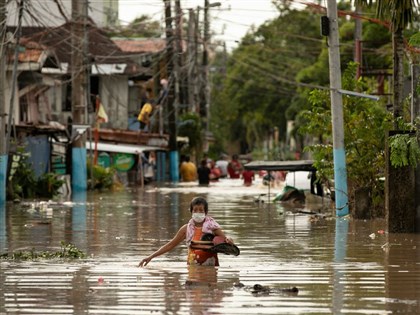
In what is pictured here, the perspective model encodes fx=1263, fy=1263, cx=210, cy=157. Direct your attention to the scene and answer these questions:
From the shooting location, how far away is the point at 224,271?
597 inches

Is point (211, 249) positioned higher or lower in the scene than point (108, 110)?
lower

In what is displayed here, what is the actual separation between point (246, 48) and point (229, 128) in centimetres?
2440

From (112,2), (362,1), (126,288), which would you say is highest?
(112,2)

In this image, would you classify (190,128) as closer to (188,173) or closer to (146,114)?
(188,173)

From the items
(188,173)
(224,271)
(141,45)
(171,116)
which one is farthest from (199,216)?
(141,45)

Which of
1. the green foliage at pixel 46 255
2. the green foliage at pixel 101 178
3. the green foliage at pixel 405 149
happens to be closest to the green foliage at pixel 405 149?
the green foliage at pixel 405 149

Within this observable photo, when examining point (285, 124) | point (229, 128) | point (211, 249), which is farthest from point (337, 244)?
point (229, 128)

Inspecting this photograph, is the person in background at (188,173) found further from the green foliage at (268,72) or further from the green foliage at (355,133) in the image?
the green foliage at (355,133)

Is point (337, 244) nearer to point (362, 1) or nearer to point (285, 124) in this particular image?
point (362, 1)

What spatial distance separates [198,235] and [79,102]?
3341cm

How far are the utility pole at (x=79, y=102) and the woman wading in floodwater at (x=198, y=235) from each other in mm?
32310

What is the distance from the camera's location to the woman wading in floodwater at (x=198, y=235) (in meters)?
15.4

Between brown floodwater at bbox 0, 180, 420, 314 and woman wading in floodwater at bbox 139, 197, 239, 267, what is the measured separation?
0.23 meters

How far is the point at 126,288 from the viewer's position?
13344 mm
